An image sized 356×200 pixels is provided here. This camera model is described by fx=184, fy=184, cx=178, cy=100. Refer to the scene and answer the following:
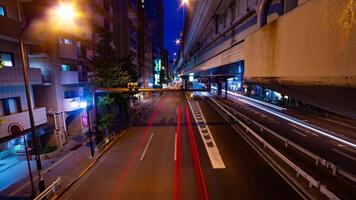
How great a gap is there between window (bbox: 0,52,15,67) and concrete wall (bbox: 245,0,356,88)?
1965 cm

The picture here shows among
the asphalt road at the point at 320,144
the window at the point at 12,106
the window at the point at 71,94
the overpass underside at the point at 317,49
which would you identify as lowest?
the asphalt road at the point at 320,144

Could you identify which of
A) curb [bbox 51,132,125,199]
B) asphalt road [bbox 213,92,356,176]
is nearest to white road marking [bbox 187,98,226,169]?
asphalt road [bbox 213,92,356,176]

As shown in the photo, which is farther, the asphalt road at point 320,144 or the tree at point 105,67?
the tree at point 105,67

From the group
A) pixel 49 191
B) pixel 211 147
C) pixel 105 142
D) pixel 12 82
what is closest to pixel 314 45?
pixel 49 191

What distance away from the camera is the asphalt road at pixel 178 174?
35.0ft

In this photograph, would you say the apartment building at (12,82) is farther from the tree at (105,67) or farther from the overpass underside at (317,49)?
the overpass underside at (317,49)

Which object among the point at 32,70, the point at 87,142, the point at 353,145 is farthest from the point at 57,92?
the point at 353,145

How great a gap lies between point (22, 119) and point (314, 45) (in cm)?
1997

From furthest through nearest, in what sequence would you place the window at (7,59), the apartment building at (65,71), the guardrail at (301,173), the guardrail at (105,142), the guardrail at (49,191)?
the apartment building at (65,71)
the guardrail at (105,142)
the window at (7,59)
the guardrail at (49,191)
the guardrail at (301,173)

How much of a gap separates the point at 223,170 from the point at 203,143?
208 inches

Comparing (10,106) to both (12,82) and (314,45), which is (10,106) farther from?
(314,45)

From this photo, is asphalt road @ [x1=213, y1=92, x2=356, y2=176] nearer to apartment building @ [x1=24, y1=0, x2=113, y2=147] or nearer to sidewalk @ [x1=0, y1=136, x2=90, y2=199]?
sidewalk @ [x1=0, y1=136, x2=90, y2=199]

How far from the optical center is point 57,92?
19.5m

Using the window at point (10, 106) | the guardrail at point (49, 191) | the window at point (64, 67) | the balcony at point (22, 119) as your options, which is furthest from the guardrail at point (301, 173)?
the window at point (64, 67)
